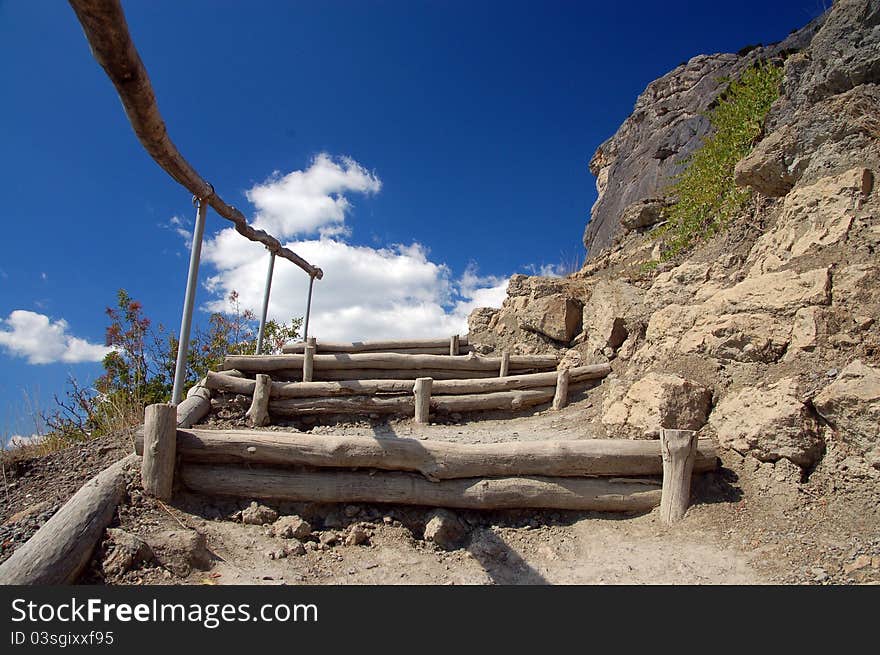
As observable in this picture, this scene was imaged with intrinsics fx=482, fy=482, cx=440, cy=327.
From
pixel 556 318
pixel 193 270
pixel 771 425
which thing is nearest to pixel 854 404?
pixel 771 425

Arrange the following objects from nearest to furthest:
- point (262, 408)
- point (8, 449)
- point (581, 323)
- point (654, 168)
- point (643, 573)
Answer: point (643, 573) → point (8, 449) → point (262, 408) → point (581, 323) → point (654, 168)

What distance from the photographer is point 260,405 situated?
6133 millimetres

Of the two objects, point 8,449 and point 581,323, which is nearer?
point 8,449

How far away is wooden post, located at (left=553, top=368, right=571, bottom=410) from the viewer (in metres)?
6.88

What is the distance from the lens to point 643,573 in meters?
3.33

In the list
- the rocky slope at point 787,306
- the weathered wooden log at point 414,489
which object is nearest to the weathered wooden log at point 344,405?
the weathered wooden log at point 414,489

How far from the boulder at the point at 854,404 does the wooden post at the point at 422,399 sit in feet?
13.9

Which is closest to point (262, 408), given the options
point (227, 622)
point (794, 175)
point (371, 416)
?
point (371, 416)

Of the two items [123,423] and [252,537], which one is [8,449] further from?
[252,537]

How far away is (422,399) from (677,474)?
3.49 m

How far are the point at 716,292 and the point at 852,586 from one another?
3.55 metres

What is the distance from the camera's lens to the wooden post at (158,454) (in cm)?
361

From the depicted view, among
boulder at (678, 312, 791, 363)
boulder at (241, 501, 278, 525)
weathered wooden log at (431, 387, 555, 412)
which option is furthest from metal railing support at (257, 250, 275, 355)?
boulder at (678, 312, 791, 363)

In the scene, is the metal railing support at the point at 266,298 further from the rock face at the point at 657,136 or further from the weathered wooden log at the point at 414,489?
the rock face at the point at 657,136
